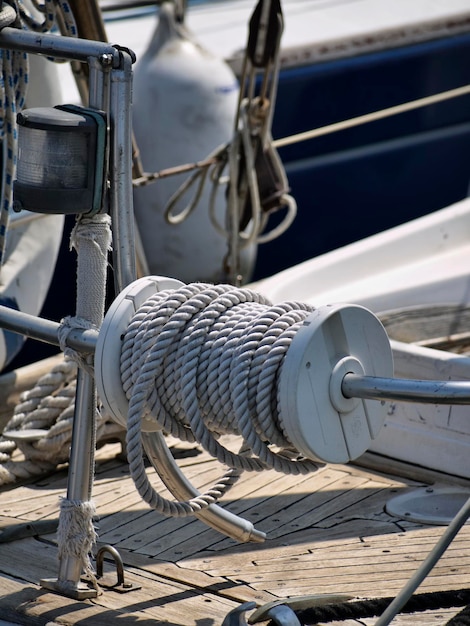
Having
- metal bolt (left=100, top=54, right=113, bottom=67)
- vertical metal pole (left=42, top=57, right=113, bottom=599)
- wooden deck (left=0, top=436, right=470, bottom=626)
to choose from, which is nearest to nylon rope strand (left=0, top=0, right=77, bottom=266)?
metal bolt (left=100, top=54, right=113, bottom=67)

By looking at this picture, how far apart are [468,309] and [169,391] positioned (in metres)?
2.18

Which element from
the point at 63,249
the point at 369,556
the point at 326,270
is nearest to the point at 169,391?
the point at 369,556

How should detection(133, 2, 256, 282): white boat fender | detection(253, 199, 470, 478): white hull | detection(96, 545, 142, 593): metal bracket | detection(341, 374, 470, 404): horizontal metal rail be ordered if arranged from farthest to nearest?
1. detection(133, 2, 256, 282): white boat fender
2. detection(253, 199, 470, 478): white hull
3. detection(96, 545, 142, 593): metal bracket
4. detection(341, 374, 470, 404): horizontal metal rail

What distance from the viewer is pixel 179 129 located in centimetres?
469

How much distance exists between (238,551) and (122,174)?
88 cm

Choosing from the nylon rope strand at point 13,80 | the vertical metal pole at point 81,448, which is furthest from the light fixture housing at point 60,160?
the nylon rope strand at point 13,80

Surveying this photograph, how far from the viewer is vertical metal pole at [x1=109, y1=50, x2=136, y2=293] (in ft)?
6.27

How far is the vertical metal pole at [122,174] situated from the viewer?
1.91 meters

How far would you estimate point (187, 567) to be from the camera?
226 centimetres

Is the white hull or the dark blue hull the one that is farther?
the dark blue hull

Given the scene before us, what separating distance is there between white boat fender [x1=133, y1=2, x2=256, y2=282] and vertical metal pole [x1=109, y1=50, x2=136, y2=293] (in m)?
2.66

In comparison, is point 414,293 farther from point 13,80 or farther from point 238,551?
point 13,80

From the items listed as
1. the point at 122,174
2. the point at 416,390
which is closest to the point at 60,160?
the point at 122,174

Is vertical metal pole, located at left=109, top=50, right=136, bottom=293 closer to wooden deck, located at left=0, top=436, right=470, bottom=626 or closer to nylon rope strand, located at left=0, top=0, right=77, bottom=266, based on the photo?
nylon rope strand, located at left=0, top=0, right=77, bottom=266
